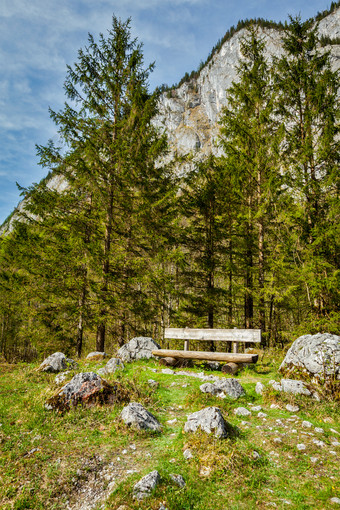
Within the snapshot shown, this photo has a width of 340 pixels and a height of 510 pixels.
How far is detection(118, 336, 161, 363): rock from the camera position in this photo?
28.9ft

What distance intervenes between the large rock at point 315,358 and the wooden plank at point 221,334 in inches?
47.6

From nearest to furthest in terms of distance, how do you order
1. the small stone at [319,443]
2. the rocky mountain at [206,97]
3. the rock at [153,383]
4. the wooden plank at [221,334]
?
the small stone at [319,443], the rock at [153,383], the wooden plank at [221,334], the rocky mountain at [206,97]

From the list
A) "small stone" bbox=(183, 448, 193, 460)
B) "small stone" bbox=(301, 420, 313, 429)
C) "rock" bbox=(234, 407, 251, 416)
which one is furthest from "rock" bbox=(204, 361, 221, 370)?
"small stone" bbox=(183, 448, 193, 460)

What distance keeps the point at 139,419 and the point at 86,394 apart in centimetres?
132

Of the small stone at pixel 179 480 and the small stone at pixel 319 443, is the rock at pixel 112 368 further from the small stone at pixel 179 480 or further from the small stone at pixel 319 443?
the small stone at pixel 319 443

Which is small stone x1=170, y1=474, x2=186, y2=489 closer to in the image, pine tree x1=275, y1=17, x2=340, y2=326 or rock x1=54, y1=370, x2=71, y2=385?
rock x1=54, y1=370, x2=71, y2=385

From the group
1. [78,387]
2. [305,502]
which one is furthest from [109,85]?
[305,502]

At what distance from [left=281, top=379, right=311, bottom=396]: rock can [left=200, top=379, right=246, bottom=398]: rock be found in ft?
2.73

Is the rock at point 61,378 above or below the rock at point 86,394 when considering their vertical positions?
below

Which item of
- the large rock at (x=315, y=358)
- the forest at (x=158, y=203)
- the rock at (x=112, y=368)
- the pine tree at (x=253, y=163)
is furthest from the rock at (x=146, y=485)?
the pine tree at (x=253, y=163)

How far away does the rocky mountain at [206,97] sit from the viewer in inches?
4665

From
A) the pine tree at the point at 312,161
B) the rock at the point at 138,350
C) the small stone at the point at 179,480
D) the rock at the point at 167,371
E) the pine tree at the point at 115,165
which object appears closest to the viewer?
the small stone at the point at 179,480

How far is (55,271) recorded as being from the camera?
35.7 ft

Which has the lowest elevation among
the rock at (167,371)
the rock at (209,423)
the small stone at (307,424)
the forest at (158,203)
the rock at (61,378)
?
the rock at (167,371)
